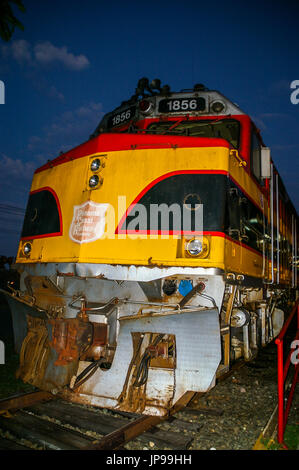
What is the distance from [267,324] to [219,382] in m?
1.97

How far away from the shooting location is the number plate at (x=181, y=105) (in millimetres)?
5062

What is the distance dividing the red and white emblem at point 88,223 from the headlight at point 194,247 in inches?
38.3

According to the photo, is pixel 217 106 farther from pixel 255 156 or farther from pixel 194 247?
pixel 194 247

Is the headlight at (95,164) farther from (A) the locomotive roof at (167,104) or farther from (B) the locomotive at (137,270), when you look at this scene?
(A) the locomotive roof at (167,104)

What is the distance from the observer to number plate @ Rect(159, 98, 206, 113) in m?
5.06

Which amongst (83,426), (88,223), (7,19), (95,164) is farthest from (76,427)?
(7,19)

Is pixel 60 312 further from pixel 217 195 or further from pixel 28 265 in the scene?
pixel 217 195

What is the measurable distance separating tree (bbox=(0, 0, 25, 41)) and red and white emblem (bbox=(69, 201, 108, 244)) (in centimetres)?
177

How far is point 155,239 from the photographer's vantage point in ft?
12.4

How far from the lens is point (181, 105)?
16.9 ft

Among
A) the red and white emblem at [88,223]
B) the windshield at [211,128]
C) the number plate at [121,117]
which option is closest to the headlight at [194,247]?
the red and white emblem at [88,223]

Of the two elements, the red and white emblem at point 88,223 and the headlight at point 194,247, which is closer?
the headlight at point 194,247

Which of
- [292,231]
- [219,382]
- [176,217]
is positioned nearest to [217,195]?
[176,217]
